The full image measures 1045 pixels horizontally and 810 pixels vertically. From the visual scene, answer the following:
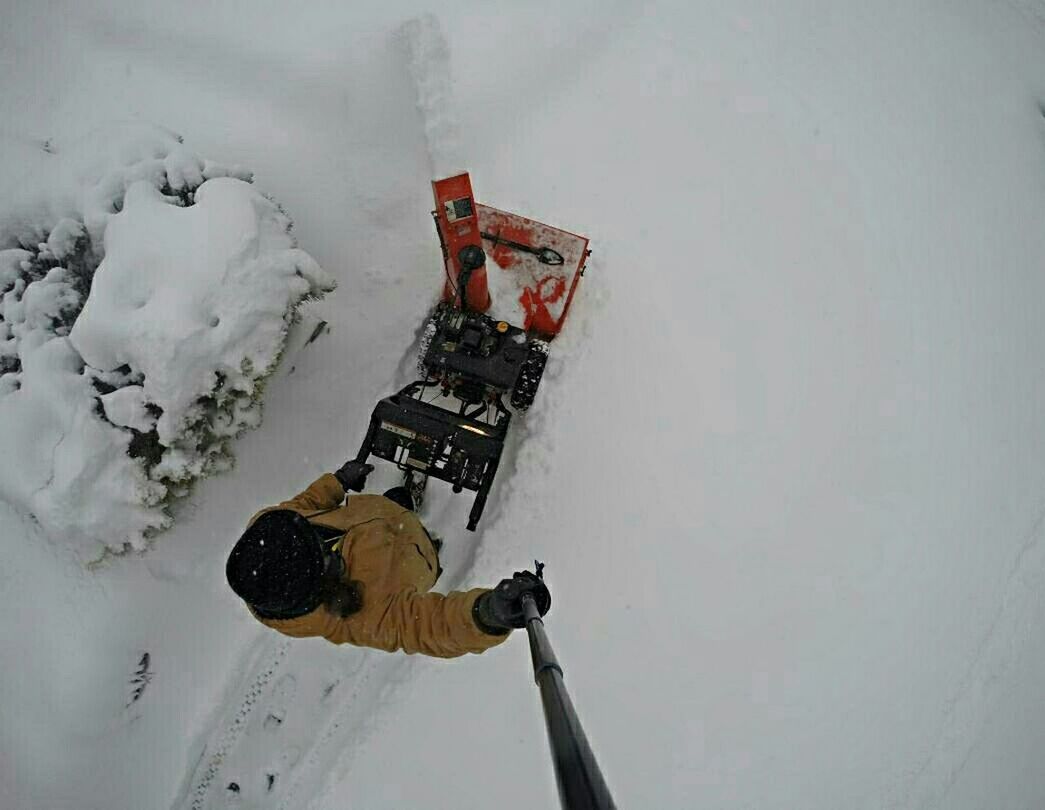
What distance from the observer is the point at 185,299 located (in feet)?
12.7

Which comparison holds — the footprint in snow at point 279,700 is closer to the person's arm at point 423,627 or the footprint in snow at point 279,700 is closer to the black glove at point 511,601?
the person's arm at point 423,627

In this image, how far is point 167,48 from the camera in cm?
523

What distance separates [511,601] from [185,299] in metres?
2.86

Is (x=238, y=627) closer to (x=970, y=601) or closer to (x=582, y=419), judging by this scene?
(x=582, y=419)

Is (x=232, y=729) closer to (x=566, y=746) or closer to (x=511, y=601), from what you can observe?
(x=511, y=601)

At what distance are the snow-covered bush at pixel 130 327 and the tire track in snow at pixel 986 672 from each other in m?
6.39

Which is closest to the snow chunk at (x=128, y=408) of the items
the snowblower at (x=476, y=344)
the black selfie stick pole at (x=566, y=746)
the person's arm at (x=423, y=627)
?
the snowblower at (x=476, y=344)

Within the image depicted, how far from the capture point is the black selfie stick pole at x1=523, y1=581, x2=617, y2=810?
4.68 feet

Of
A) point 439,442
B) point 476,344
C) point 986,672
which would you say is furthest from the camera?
point 986,672

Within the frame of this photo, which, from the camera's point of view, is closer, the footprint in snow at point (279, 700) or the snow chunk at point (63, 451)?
the snow chunk at point (63, 451)

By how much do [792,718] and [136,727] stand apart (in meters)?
5.25

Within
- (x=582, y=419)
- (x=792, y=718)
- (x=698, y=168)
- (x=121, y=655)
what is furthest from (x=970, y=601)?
(x=121, y=655)

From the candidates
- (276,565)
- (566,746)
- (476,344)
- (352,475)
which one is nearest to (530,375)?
(476,344)

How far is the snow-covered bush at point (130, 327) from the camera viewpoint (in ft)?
12.9
